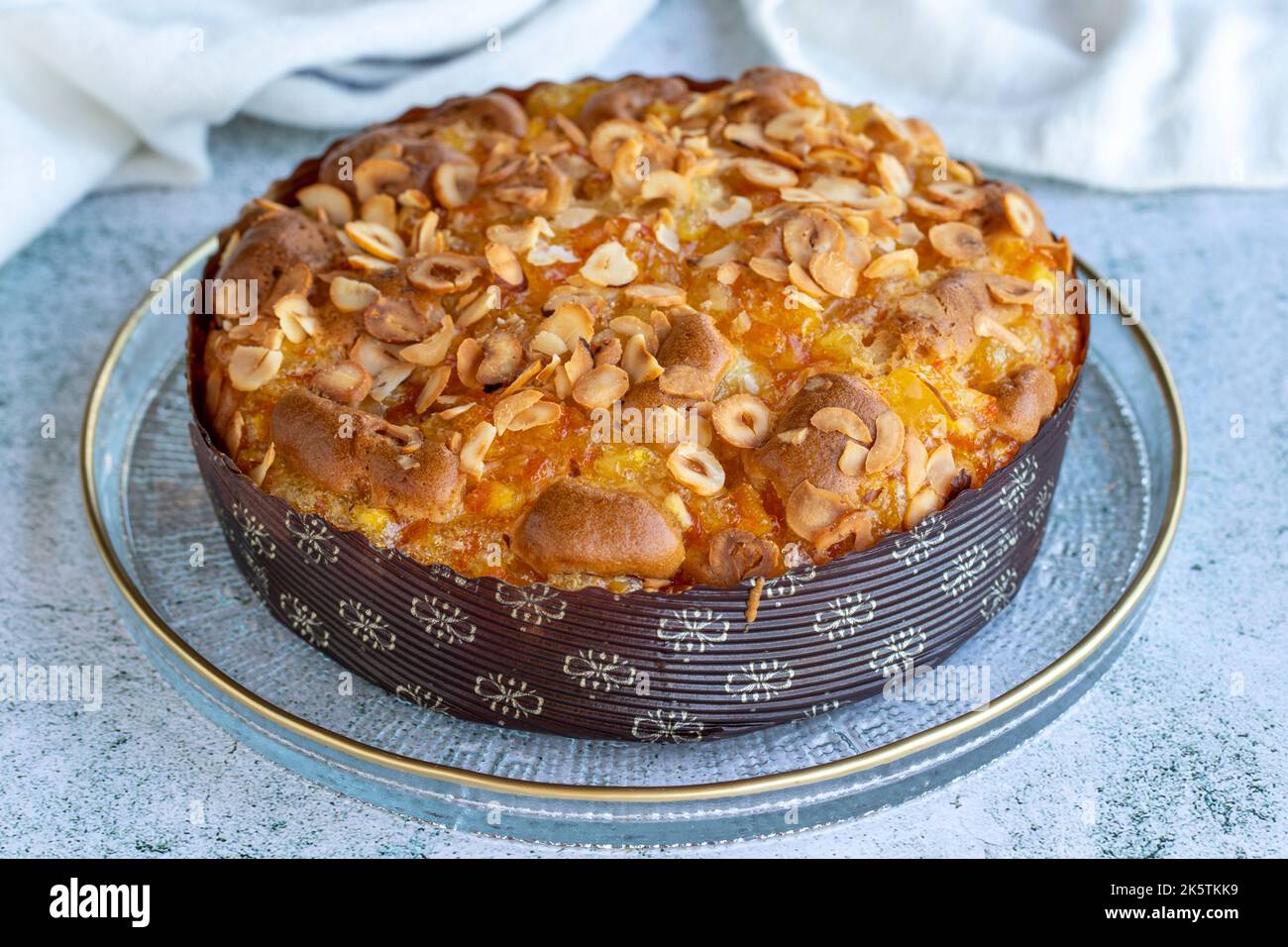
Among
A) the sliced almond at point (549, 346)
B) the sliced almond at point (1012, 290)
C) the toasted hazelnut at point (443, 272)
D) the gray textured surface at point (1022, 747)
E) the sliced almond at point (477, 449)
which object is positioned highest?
the sliced almond at point (1012, 290)

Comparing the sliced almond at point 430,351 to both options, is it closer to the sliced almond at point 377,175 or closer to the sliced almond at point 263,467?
the sliced almond at point 263,467

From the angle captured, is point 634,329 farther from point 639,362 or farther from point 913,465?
point 913,465

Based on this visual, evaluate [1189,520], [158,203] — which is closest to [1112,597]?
[1189,520]

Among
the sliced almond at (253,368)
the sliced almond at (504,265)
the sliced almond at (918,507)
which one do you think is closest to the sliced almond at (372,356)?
the sliced almond at (253,368)

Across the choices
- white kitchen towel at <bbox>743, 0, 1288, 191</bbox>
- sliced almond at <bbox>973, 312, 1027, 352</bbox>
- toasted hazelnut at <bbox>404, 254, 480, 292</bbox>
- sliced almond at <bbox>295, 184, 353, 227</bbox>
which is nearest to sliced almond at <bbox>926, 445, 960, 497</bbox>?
sliced almond at <bbox>973, 312, 1027, 352</bbox>

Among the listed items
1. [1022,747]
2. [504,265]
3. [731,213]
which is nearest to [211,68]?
→ [504,265]

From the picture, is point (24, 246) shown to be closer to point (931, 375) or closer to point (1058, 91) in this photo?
point (931, 375)

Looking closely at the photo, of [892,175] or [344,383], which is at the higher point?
[892,175]

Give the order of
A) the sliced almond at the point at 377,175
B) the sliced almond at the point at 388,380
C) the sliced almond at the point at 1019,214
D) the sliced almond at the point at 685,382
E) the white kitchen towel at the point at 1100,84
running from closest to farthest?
the sliced almond at the point at 685,382 < the sliced almond at the point at 388,380 < the sliced almond at the point at 1019,214 < the sliced almond at the point at 377,175 < the white kitchen towel at the point at 1100,84
